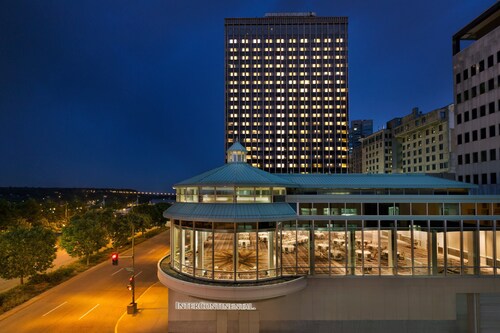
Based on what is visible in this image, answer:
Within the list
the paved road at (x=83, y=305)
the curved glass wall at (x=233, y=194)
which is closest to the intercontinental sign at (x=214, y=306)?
the paved road at (x=83, y=305)

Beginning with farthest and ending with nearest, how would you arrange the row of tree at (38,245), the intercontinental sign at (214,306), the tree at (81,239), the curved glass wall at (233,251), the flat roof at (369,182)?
the tree at (81,239) < the row of tree at (38,245) < the flat roof at (369,182) < the intercontinental sign at (214,306) < the curved glass wall at (233,251)

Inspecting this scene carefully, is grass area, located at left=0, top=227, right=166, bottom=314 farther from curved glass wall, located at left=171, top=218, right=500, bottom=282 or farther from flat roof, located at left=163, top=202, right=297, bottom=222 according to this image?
flat roof, located at left=163, top=202, right=297, bottom=222

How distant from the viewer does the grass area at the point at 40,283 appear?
30.1 m

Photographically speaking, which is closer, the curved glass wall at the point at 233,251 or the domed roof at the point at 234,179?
the curved glass wall at the point at 233,251

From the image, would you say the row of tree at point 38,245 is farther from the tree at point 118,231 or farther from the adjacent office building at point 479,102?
the adjacent office building at point 479,102

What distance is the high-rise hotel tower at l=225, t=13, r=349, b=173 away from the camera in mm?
118062

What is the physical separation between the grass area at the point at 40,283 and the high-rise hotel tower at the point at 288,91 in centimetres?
7979

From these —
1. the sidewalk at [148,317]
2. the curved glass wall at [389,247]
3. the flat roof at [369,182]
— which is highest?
the flat roof at [369,182]

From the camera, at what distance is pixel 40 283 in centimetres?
3606

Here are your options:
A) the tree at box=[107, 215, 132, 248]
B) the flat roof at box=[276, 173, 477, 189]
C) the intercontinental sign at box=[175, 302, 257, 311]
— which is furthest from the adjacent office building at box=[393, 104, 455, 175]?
the tree at box=[107, 215, 132, 248]

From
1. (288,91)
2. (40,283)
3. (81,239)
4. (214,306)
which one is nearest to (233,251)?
(214,306)

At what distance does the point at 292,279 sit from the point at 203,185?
373 inches

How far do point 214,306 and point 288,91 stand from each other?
106 m

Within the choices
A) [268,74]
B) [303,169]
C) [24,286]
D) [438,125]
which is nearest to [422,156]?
[438,125]
